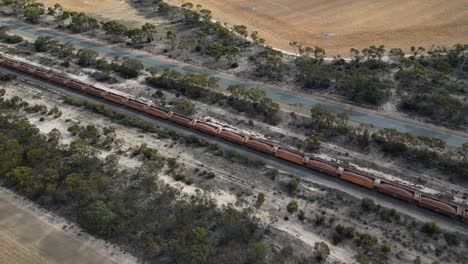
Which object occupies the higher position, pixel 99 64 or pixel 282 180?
pixel 99 64

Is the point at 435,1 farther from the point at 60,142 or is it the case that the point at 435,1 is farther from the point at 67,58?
the point at 60,142

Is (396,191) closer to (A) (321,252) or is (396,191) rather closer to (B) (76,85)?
(A) (321,252)

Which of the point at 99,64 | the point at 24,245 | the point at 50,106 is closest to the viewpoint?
the point at 24,245

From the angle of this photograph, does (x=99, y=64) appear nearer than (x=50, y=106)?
No

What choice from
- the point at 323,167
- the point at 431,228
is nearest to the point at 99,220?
the point at 323,167

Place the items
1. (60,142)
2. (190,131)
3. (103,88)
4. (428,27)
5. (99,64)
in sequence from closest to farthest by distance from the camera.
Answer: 1. (60,142)
2. (190,131)
3. (103,88)
4. (99,64)
5. (428,27)

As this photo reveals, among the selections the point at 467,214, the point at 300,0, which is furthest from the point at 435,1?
the point at 467,214

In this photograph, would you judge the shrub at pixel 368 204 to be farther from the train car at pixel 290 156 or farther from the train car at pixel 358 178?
the train car at pixel 290 156
